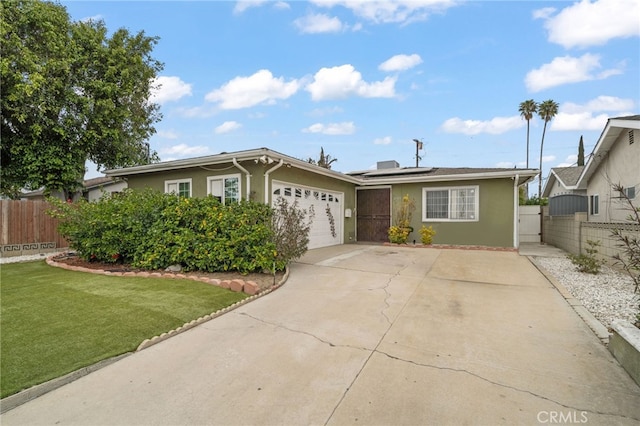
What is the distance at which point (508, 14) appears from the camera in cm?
848

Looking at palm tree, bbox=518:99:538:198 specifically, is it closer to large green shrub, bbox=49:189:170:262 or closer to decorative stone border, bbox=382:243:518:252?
decorative stone border, bbox=382:243:518:252

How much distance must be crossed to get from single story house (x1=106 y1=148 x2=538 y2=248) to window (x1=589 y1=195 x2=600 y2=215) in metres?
4.03

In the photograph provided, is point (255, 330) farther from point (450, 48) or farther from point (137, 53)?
point (137, 53)

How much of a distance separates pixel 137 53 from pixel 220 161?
11.0 meters

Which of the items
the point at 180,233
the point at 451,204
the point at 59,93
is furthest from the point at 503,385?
the point at 59,93

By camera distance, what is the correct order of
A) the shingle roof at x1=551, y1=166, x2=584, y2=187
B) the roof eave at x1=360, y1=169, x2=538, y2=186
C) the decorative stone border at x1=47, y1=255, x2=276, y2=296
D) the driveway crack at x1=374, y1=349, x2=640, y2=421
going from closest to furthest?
the driveway crack at x1=374, y1=349, x2=640, y2=421
the decorative stone border at x1=47, y1=255, x2=276, y2=296
the roof eave at x1=360, y1=169, x2=538, y2=186
the shingle roof at x1=551, y1=166, x2=584, y2=187

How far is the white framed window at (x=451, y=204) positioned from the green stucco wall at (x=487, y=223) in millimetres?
133

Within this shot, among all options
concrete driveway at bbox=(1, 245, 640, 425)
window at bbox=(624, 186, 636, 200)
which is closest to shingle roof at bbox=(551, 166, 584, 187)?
window at bbox=(624, 186, 636, 200)

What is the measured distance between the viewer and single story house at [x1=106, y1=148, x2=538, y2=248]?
28.9 ft

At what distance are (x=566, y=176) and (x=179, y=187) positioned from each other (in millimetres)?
20698

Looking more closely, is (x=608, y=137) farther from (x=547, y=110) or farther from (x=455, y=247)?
(x=547, y=110)

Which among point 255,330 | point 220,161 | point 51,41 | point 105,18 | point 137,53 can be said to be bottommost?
point 255,330

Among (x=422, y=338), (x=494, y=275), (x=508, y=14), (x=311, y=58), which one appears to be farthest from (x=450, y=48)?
Answer: (x=422, y=338)

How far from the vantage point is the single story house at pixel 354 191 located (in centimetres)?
882
